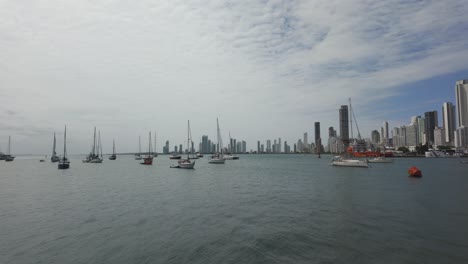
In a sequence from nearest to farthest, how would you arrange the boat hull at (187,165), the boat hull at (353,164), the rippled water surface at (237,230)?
the rippled water surface at (237,230) < the boat hull at (187,165) < the boat hull at (353,164)

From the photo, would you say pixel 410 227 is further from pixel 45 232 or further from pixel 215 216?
pixel 45 232

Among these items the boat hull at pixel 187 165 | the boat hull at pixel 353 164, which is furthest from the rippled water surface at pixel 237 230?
the boat hull at pixel 353 164

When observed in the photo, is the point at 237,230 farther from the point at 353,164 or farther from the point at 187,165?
the point at 353,164

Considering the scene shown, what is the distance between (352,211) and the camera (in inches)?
898

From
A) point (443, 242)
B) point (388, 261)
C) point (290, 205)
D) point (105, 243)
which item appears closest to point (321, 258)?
point (388, 261)

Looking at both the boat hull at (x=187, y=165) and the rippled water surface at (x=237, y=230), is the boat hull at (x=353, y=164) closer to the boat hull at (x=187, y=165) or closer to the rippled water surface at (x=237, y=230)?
the boat hull at (x=187, y=165)

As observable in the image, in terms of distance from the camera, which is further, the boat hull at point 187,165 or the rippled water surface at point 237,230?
the boat hull at point 187,165

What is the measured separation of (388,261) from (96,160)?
138617mm

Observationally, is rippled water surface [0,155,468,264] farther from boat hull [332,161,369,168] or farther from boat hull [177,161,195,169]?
boat hull [332,161,369,168]

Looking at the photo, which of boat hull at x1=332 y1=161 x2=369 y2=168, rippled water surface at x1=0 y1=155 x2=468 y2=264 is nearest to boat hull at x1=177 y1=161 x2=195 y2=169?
boat hull at x1=332 y1=161 x2=369 y2=168

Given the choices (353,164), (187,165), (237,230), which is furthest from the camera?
(353,164)

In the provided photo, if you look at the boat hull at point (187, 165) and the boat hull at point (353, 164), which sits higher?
the boat hull at point (187, 165)

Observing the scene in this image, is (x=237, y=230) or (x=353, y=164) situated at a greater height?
(x=237, y=230)

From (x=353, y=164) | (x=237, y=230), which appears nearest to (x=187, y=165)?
(x=353, y=164)
